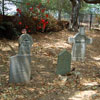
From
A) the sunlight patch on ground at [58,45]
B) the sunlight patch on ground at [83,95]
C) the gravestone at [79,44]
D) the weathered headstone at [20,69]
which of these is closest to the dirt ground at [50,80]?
the sunlight patch on ground at [83,95]

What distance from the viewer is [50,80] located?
17.4ft

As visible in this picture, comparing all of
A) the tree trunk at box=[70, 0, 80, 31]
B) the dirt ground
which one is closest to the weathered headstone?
the dirt ground

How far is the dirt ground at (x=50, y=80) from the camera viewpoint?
435 centimetres

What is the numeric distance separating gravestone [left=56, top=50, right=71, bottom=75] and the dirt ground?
8.5 inches

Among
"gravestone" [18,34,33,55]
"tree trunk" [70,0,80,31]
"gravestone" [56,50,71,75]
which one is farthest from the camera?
"tree trunk" [70,0,80,31]

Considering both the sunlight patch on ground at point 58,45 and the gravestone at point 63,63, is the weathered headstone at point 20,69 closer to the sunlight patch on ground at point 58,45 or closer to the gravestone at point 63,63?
the gravestone at point 63,63

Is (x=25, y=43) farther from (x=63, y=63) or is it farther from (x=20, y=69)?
(x=63, y=63)

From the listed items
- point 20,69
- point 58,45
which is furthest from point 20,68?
point 58,45

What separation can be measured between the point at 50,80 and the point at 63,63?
0.82 meters

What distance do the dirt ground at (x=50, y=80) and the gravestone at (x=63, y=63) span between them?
22cm

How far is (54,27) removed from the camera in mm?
12352

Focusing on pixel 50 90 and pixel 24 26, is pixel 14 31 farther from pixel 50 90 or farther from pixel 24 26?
pixel 50 90

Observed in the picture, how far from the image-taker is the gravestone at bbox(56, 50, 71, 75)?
226 inches

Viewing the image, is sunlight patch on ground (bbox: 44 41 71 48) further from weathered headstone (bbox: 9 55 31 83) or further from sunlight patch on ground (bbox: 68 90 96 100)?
sunlight patch on ground (bbox: 68 90 96 100)
